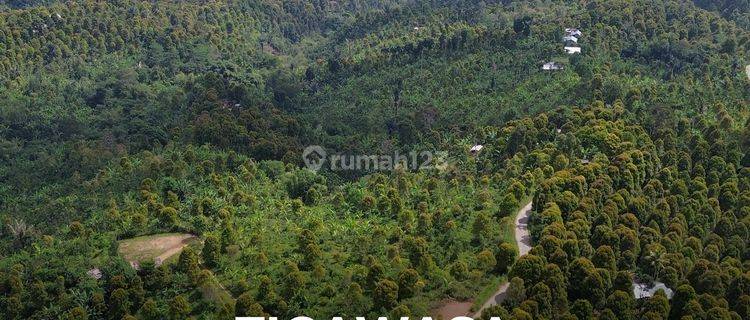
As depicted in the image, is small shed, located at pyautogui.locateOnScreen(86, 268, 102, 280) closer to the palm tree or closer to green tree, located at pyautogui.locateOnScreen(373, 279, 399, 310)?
the palm tree

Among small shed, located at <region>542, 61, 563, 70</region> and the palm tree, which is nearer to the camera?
the palm tree

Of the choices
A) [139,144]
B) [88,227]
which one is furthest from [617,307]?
[139,144]

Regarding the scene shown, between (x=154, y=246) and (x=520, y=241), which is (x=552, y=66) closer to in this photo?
(x=520, y=241)

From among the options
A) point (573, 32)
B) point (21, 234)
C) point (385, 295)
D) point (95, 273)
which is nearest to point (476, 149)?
point (385, 295)

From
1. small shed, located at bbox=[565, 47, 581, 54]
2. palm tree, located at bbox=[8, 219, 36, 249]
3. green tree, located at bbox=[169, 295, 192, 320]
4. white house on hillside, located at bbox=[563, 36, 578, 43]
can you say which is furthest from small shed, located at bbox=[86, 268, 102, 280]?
white house on hillside, located at bbox=[563, 36, 578, 43]

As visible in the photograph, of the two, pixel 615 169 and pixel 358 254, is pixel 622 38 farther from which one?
pixel 358 254
